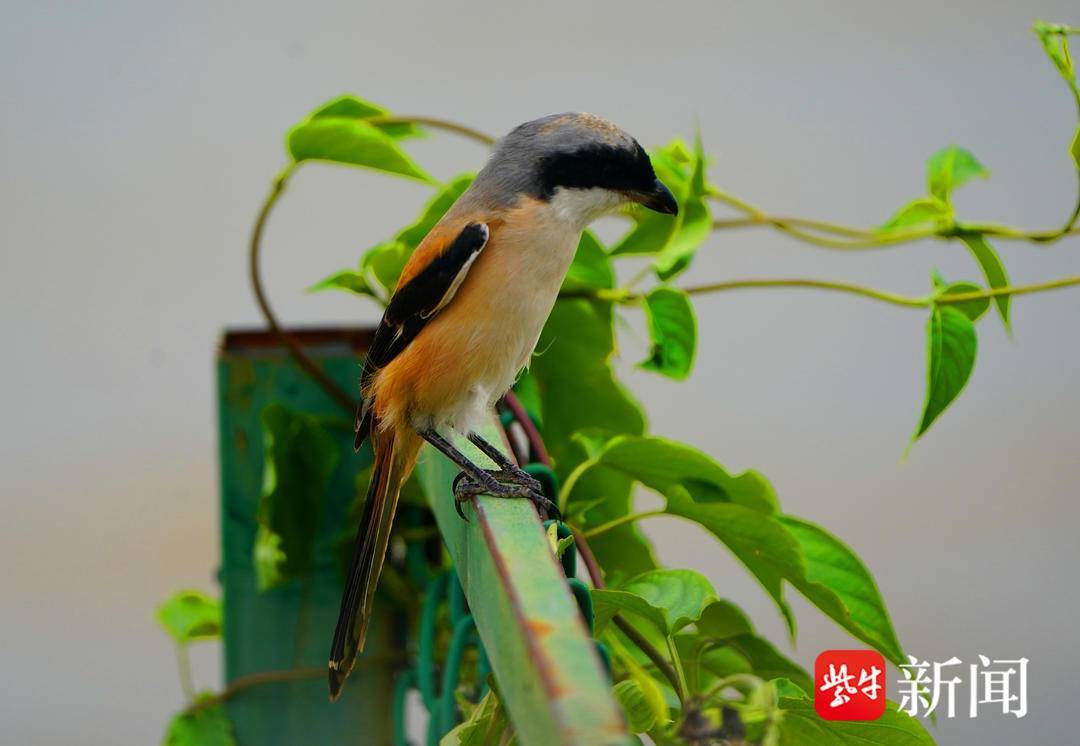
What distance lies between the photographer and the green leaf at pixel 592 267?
126 centimetres

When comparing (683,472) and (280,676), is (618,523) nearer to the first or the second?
(683,472)

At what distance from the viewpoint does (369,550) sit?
3.74ft

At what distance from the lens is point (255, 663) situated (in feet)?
4.61

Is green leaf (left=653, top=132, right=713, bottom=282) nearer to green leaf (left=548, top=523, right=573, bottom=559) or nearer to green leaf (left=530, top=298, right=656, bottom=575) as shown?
green leaf (left=530, top=298, right=656, bottom=575)

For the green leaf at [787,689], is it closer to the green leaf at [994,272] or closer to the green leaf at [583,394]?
the green leaf at [583,394]

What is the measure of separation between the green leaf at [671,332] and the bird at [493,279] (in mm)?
94

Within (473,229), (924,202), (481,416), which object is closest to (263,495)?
(481,416)

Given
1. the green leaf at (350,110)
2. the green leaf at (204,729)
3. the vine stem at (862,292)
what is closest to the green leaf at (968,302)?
the vine stem at (862,292)

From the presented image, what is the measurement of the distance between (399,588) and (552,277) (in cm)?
46

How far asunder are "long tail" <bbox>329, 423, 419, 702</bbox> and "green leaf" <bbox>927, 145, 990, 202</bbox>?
2.01 ft

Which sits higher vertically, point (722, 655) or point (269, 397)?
point (269, 397)

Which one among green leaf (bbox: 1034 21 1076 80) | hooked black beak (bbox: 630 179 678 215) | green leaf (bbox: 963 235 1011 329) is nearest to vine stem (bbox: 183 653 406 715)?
hooked black beak (bbox: 630 179 678 215)

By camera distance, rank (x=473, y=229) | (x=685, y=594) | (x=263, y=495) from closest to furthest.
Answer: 1. (x=685, y=594)
2. (x=473, y=229)
3. (x=263, y=495)

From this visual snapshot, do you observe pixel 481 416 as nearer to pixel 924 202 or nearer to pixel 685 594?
pixel 685 594
